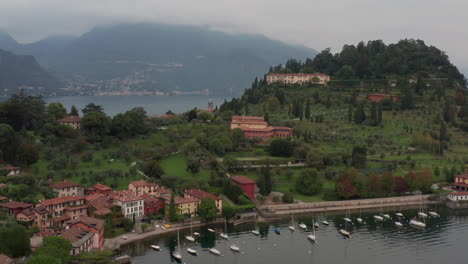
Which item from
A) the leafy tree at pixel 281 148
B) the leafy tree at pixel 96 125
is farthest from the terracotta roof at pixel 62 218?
the leafy tree at pixel 281 148

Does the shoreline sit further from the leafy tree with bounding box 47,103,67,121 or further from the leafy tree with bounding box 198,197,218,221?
the leafy tree with bounding box 47,103,67,121

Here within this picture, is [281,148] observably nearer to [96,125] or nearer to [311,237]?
[311,237]

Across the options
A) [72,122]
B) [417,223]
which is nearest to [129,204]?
[417,223]

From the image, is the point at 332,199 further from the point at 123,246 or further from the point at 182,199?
the point at 123,246

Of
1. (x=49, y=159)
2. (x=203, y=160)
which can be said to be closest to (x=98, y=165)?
(x=49, y=159)

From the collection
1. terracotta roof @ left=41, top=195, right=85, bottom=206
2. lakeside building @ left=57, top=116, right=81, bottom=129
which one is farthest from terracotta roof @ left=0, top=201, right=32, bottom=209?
lakeside building @ left=57, top=116, right=81, bottom=129

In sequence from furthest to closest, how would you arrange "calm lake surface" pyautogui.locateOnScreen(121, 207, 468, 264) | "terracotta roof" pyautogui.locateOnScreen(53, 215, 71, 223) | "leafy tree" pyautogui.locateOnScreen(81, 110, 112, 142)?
"leafy tree" pyautogui.locateOnScreen(81, 110, 112, 142), "terracotta roof" pyautogui.locateOnScreen(53, 215, 71, 223), "calm lake surface" pyautogui.locateOnScreen(121, 207, 468, 264)

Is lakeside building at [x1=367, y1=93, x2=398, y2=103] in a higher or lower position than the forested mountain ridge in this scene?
lower
